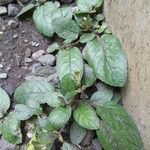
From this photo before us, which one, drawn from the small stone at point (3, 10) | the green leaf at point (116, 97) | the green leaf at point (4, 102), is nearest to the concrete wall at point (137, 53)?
the green leaf at point (116, 97)

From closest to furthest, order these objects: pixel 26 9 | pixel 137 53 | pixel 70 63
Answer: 1. pixel 137 53
2. pixel 70 63
3. pixel 26 9

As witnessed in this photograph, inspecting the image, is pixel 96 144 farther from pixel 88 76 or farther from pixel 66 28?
pixel 66 28

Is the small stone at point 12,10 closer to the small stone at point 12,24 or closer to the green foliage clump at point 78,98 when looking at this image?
the small stone at point 12,24

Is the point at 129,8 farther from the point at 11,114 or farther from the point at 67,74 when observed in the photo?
the point at 11,114

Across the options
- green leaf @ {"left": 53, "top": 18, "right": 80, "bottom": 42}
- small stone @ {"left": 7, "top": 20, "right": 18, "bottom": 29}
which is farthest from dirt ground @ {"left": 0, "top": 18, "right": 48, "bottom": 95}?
green leaf @ {"left": 53, "top": 18, "right": 80, "bottom": 42}

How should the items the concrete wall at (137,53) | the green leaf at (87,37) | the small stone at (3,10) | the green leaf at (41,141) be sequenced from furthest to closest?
the small stone at (3,10) → the green leaf at (87,37) → the green leaf at (41,141) → the concrete wall at (137,53)

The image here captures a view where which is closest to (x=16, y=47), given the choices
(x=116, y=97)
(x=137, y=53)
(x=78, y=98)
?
(x=78, y=98)
